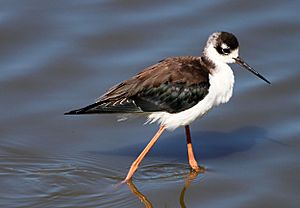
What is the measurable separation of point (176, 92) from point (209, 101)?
31 centimetres

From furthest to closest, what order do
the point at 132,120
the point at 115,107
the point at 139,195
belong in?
the point at 132,120, the point at 115,107, the point at 139,195

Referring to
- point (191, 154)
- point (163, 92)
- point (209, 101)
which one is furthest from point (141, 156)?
point (209, 101)

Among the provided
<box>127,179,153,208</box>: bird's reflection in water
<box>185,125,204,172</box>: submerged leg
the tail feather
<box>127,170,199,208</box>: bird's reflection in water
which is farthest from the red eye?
<box>127,179,153,208</box>: bird's reflection in water

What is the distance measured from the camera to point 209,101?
25.8ft

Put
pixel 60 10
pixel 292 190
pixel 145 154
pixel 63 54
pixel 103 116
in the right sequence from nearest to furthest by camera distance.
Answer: pixel 292 190, pixel 145 154, pixel 103 116, pixel 63 54, pixel 60 10

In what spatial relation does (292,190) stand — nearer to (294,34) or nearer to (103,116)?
(103,116)

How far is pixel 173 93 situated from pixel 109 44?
8.07ft

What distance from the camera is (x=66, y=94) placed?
930cm

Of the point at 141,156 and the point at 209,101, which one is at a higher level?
the point at 209,101

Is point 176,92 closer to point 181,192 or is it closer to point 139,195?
point 181,192

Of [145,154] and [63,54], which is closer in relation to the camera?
[145,154]

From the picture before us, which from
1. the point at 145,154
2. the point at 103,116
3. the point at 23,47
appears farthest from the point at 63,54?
the point at 145,154

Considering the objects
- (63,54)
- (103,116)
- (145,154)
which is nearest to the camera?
(145,154)

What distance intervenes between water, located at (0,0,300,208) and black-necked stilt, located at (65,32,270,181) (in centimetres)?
42
